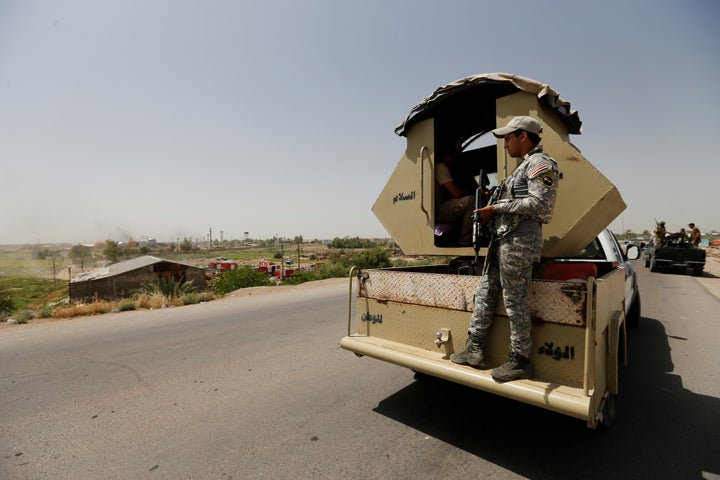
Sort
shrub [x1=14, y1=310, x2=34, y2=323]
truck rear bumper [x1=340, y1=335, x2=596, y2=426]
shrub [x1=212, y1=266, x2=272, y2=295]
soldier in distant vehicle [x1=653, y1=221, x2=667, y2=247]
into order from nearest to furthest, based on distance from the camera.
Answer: truck rear bumper [x1=340, y1=335, x2=596, y2=426] → shrub [x1=14, y1=310, x2=34, y2=323] → soldier in distant vehicle [x1=653, y1=221, x2=667, y2=247] → shrub [x1=212, y1=266, x2=272, y2=295]

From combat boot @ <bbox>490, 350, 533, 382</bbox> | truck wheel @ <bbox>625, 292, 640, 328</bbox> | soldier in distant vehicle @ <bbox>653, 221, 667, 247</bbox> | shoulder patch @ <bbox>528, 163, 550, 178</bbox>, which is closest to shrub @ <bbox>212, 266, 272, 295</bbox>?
truck wheel @ <bbox>625, 292, 640, 328</bbox>

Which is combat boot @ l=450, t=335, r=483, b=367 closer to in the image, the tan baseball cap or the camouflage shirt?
the camouflage shirt

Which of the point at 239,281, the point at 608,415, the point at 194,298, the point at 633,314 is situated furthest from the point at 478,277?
the point at 239,281

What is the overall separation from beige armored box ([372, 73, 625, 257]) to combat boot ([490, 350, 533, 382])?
1.01 m

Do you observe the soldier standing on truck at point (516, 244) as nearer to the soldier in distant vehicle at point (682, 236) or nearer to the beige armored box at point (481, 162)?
the beige armored box at point (481, 162)

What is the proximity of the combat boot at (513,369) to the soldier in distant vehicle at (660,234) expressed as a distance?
19.8 metres

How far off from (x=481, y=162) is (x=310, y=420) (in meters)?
3.66

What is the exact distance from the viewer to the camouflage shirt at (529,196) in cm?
238

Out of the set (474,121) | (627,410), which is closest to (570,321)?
(627,410)

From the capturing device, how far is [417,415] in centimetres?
317

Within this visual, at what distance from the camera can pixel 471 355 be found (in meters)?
2.64

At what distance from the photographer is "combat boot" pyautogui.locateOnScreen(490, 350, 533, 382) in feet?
7.72

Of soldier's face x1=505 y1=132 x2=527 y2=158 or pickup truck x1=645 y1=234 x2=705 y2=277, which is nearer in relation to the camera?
soldier's face x1=505 y1=132 x2=527 y2=158

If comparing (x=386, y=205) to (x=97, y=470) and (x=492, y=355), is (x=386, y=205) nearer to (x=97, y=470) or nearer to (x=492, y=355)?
(x=492, y=355)
